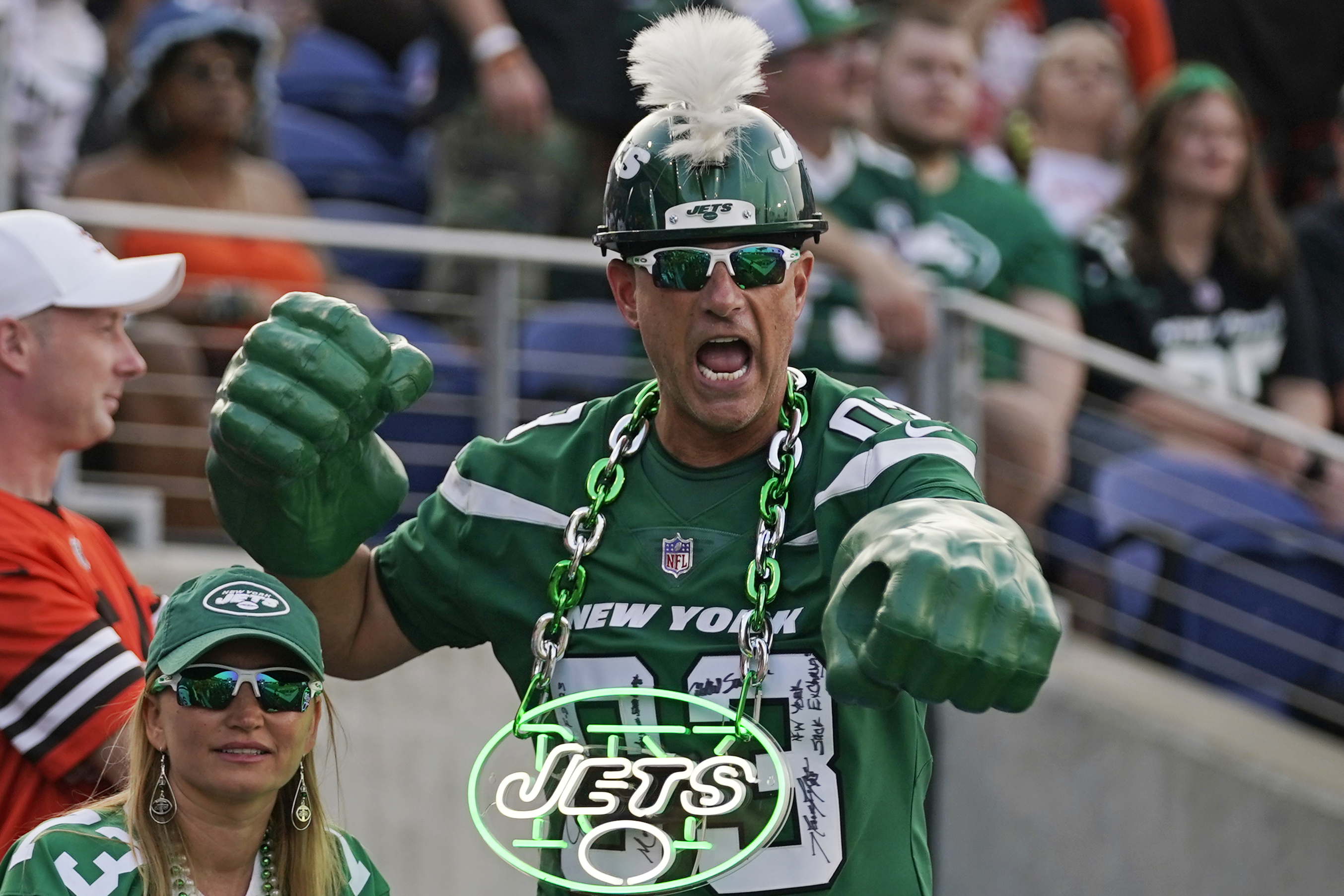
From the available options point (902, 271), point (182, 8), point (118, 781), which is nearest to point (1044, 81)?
point (902, 271)

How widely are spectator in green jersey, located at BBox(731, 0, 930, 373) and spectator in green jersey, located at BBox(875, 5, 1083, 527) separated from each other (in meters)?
0.19

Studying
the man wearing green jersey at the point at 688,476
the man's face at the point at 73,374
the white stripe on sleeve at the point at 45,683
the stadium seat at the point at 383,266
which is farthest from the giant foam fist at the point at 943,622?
the stadium seat at the point at 383,266

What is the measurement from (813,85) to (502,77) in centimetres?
113

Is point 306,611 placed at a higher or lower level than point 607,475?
lower

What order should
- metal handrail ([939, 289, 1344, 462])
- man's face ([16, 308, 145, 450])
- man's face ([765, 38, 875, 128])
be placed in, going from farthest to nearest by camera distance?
man's face ([765, 38, 875, 128])
metal handrail ([939, 289, 1344, 462])
man's face ([16, 308, 145, 450])

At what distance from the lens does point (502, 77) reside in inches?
276

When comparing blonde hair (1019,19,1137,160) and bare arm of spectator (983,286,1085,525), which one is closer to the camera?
bare arm of spectator (983,286,1085,525)

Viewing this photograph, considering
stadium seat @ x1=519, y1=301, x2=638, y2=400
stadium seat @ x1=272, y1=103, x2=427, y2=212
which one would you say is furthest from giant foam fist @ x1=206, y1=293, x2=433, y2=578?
stadium seat @ x1=272, y1=103, x2=427, y2=212

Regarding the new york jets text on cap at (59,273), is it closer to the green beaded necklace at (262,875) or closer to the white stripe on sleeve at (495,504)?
the white stripe on sleeve at (495,504)

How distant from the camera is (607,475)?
3436 mm

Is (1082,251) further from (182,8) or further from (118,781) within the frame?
(118,781)

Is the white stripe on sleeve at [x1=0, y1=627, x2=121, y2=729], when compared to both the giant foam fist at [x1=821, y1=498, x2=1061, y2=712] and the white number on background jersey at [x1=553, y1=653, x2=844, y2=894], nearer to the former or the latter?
the white number on background jersey at [x1=553, y1=653, x2=844, y2=894]

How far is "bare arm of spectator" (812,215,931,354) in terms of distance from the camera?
21.0 ft

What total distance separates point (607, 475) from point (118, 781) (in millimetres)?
988
